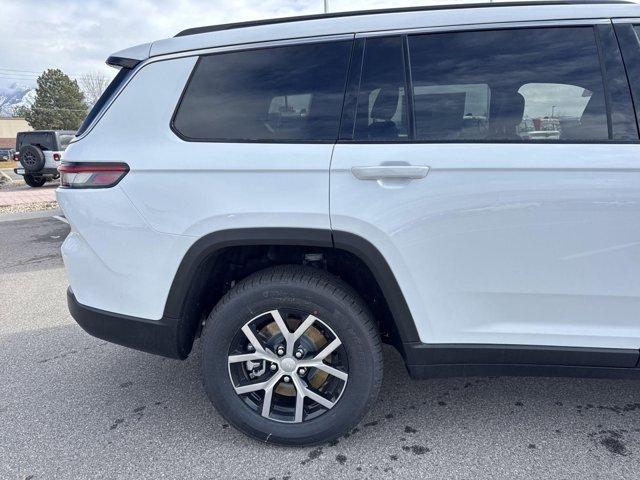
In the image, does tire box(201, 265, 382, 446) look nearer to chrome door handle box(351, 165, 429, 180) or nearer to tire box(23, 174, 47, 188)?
chrome door handle box(351, 165, 429, 180)

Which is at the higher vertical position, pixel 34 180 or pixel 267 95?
pixel 267 95

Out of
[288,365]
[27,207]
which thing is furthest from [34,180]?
[288,365]

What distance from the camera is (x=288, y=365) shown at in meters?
2.16

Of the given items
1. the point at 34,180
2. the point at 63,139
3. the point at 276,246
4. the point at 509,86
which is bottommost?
the point at 276,246

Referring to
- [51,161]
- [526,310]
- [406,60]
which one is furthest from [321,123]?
[51,161]

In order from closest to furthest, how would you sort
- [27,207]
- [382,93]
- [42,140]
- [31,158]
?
[382,93] < [27,207] < [31,158] < [42,140]

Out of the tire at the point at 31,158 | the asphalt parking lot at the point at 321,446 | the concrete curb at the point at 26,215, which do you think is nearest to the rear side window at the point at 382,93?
the asphalt parking lot at the point at 321,446

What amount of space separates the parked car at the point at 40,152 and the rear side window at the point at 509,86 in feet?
51.9

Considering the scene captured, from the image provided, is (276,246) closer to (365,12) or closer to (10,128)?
(365,12)

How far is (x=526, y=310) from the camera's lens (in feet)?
6.37

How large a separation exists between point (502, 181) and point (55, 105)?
2520 inches

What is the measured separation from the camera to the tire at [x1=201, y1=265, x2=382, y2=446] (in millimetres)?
2062

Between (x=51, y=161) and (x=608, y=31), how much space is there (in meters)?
17.0

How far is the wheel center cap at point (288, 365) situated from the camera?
7.06 feet
